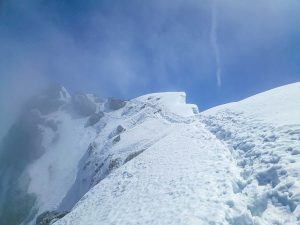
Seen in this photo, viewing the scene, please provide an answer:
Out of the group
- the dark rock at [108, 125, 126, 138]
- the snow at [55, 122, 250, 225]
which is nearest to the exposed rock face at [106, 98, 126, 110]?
the dark rock at [108, 125, 126, 138]

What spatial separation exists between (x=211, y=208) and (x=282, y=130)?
7.12 meters

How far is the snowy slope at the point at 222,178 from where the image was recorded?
13008 millimetres

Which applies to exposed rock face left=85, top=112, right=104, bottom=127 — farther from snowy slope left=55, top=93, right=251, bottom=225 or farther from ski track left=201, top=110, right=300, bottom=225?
ski track left=201, top=110, right=300, bottom=225

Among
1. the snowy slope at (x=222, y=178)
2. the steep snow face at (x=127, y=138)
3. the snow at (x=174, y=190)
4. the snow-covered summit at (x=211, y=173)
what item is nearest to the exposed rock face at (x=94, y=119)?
the steep snow face at (x=127, y=138)

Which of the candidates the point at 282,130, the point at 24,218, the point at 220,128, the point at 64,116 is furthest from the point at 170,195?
the point at 64,116

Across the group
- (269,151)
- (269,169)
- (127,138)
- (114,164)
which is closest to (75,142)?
(127,138)

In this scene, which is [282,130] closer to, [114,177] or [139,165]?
[139,165]

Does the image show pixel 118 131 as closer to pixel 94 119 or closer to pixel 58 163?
pixel 58 163

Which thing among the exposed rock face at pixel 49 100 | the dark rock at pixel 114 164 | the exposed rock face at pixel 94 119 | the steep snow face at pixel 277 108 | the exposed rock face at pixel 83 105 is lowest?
the steep snow face at pixel 277 108

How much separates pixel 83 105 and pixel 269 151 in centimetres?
8554

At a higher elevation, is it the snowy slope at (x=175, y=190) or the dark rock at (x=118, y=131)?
the dark rock at (x=118, y=131)

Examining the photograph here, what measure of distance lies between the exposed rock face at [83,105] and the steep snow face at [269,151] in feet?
236

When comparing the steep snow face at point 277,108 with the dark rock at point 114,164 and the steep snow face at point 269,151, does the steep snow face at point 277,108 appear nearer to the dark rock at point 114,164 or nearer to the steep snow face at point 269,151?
the steep snow face at point 269,151

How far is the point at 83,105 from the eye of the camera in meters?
97.8
